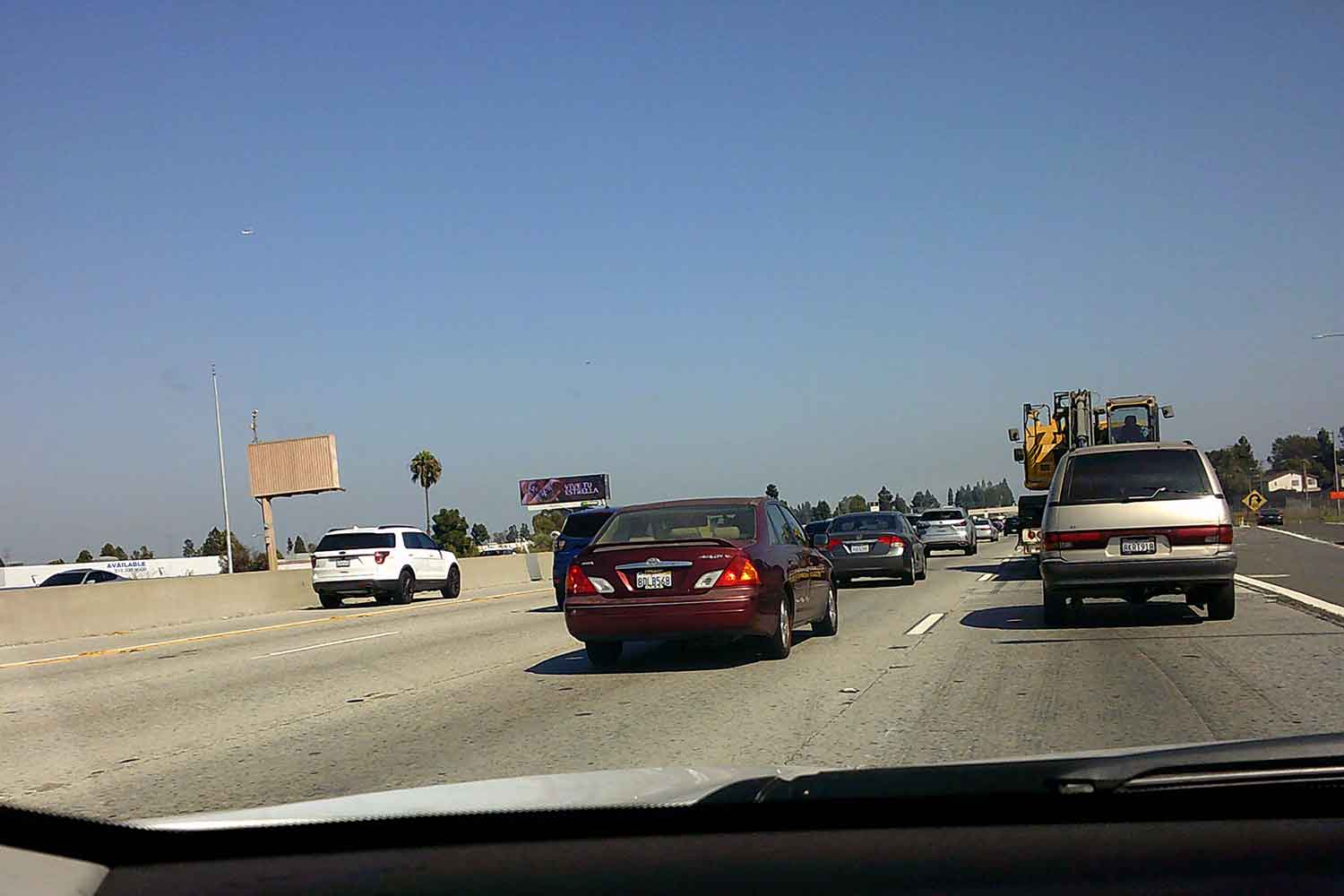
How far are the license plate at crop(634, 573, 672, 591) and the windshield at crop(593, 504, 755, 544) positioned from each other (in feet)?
2.30

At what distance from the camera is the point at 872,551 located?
24.2m

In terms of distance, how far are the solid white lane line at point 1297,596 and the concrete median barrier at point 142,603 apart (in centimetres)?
1765

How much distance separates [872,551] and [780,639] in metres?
12.1

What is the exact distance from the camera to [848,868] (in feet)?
8.72

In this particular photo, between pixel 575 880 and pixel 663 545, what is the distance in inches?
361

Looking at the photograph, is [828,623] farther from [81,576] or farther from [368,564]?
[81,576]

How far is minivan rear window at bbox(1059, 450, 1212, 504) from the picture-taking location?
13391mm

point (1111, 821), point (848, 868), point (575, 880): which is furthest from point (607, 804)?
point (1111, 821)

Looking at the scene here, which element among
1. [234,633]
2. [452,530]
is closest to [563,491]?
[452,530]

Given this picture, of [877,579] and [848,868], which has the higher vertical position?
[848,868]

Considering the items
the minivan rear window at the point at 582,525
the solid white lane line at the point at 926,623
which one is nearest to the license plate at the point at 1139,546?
the solid white lane line at the point at 926,623

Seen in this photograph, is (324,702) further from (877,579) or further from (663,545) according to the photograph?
(877,579)

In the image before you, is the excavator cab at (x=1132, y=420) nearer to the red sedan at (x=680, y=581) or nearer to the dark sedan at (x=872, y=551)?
the dark sedan at (x=872, y=551)

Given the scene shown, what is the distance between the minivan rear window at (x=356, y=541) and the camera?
27594 mm
